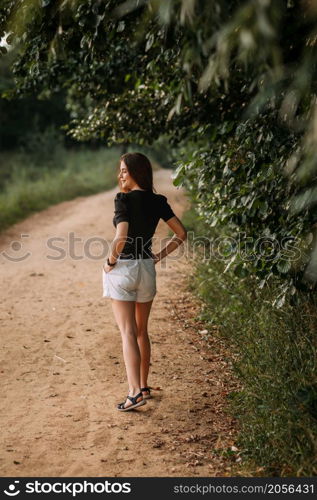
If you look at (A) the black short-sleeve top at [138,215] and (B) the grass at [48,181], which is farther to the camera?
(B) the grass at [48,181]

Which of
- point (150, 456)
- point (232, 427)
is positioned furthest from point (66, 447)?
point (232, 427)

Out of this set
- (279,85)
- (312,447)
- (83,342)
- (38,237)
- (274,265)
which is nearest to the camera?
(279,85)

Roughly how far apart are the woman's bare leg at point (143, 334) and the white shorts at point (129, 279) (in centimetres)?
15

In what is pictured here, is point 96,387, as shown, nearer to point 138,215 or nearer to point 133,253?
point 133,253

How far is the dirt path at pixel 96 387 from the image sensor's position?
4.36m

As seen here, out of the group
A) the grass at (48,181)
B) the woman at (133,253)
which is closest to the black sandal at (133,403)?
the woman at (133,253)

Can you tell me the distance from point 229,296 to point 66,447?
3384 millimetres

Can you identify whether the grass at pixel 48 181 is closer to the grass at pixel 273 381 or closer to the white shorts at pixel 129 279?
the grass at pixel 273 381

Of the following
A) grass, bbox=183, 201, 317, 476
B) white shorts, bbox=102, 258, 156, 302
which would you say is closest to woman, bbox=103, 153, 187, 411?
white shorts, bbox=102, 258, 156, 302

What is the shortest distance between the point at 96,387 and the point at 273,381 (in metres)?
1.83

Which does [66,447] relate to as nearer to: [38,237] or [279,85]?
[279,85]

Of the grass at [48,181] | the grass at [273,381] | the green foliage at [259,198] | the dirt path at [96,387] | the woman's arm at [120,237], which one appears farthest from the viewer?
the grass at [48,181]

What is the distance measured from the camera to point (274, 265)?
4805mm

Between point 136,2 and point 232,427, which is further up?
point 136,2
